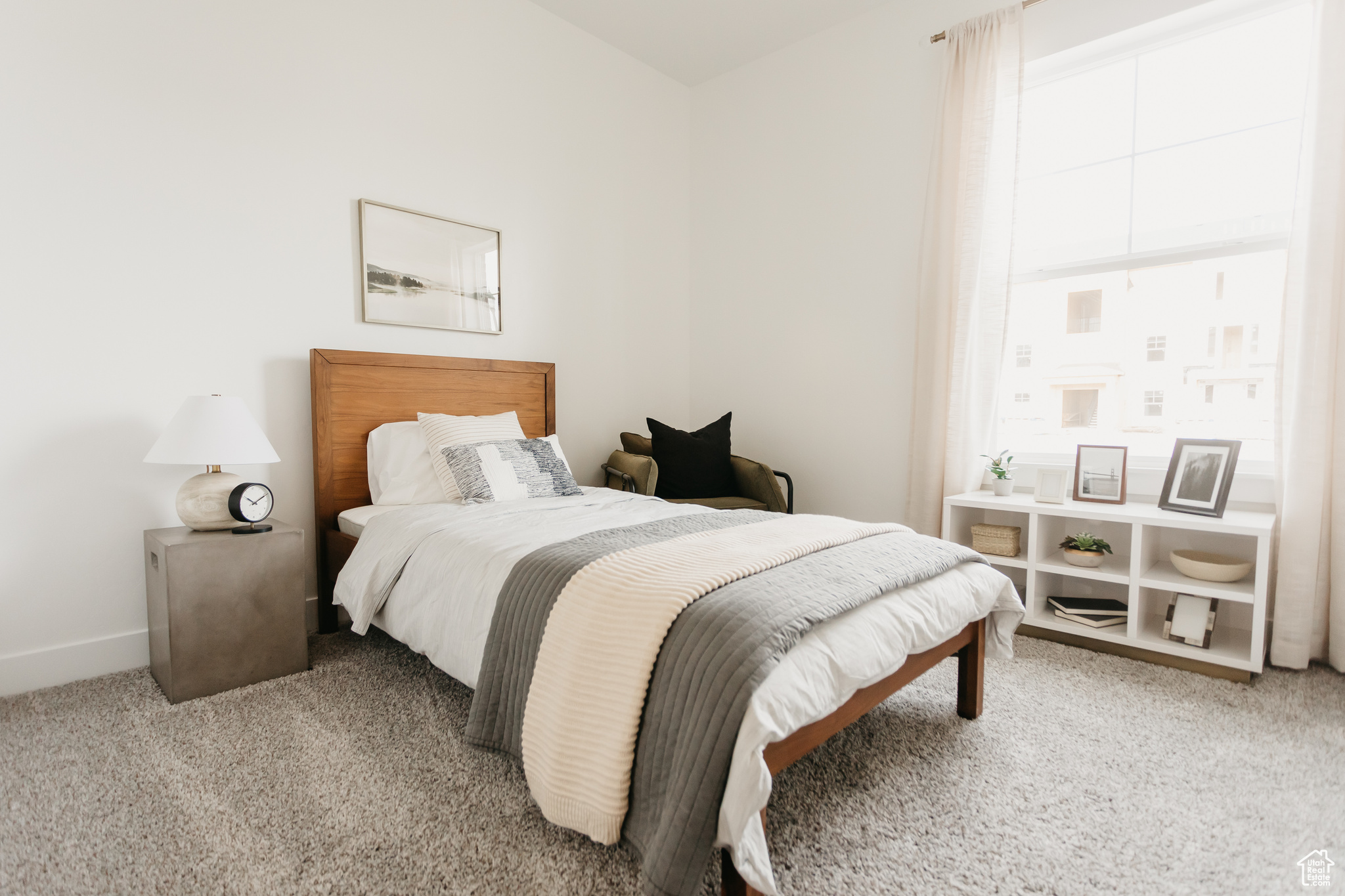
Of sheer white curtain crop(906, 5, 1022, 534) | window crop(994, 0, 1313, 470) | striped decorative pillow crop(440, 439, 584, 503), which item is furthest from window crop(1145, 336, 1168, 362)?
striped decorative pillow crop(440, 439, 584, 503)

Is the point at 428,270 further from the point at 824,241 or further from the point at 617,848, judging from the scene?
the point at 617,848

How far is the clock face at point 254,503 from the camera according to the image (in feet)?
7.30

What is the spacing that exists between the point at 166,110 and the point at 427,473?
1.64m

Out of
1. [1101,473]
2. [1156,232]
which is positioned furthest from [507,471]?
[1156,232]

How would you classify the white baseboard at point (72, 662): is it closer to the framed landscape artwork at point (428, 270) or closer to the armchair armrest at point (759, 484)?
the framed landscape artwork at point (428, 270)

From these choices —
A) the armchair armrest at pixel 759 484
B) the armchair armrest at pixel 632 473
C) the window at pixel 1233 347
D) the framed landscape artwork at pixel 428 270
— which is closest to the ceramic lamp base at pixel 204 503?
the framed landscape artwork at pixel 428 270

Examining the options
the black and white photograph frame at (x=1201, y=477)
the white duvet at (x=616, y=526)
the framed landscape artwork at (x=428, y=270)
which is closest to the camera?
the white duvet at (x=616, y=526)

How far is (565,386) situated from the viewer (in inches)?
150

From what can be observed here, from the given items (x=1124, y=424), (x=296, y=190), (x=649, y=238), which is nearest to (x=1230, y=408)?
(x=1124, y=424)

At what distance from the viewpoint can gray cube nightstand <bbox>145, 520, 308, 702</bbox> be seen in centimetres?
208

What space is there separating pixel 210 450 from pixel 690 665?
184 centimetres

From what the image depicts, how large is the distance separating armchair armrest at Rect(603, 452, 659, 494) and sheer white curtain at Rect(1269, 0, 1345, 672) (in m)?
2.60

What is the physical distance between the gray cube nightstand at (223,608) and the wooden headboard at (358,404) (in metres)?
0.42

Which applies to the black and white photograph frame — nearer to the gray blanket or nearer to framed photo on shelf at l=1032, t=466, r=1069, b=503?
framed photo on shelf at l=1032, t=466, r=1069, b=503
